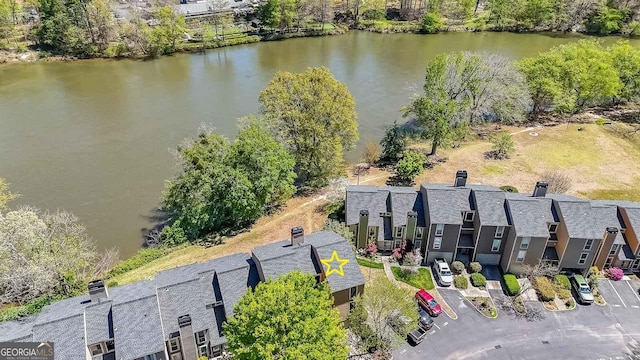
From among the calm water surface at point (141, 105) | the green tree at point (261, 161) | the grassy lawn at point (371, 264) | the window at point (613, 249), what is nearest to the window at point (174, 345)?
the grassy lawn at point (371, 264)

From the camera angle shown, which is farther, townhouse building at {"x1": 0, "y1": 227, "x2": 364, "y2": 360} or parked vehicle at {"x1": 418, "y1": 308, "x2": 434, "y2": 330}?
parked vehicle at {"x1": 418, "y1": 308, "x2": 434, "y2": 330}

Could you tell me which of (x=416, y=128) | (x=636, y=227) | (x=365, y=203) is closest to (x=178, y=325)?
(x=365, y=203)

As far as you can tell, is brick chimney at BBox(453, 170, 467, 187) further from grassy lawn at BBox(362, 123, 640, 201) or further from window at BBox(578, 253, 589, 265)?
grassy lawn at BBox(362, 123, 640, 201)

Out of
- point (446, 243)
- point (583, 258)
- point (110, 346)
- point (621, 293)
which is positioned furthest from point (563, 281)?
point (110, 346)

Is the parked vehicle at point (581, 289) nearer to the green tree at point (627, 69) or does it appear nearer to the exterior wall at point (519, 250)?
the exterior wall at point (519, 250)

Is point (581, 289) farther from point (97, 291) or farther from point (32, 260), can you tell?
point (32, 260)

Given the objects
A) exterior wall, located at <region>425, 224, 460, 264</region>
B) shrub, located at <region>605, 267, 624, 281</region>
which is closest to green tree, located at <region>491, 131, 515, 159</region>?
shrub, located at <region>605, 267, 624, 281</region>

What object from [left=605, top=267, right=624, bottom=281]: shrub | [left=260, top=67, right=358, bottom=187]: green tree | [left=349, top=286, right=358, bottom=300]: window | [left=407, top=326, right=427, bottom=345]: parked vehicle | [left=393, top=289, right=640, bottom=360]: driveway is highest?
[left=260, top=67, right=358, bottom=187]: green tree
